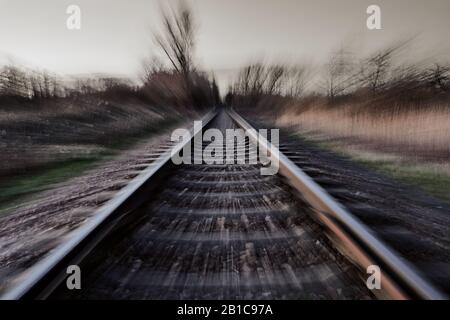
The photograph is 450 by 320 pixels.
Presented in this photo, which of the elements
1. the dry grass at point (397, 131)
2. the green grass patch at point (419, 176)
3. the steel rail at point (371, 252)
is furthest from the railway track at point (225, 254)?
the dry grass at point (397, 131)

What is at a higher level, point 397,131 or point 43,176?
point 397,131

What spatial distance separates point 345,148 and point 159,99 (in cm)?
1157

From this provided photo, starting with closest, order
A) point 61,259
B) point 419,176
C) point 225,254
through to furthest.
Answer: point 61,259 → point 225,254 → point 419,176

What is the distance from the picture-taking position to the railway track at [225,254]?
1.19 m

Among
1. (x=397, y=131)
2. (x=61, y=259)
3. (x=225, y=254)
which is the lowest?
(x=225, y=254)

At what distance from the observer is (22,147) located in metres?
4.53

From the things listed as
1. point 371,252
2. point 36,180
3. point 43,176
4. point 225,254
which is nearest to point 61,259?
point 225,254

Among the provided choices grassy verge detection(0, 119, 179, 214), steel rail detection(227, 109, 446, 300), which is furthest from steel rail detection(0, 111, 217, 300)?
grassy verge detection(0, 119, 179, 214)

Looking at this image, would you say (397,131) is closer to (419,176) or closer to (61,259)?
(419,176)

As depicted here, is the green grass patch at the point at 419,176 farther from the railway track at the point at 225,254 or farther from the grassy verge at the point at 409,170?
the railway track at the point at 225,254

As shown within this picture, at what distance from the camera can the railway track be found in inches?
47.0

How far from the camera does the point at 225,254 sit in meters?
1.54

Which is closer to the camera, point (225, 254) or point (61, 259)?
point (61, 259)

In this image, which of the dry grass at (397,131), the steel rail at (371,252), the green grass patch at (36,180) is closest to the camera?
the steel rail at (371,252)
